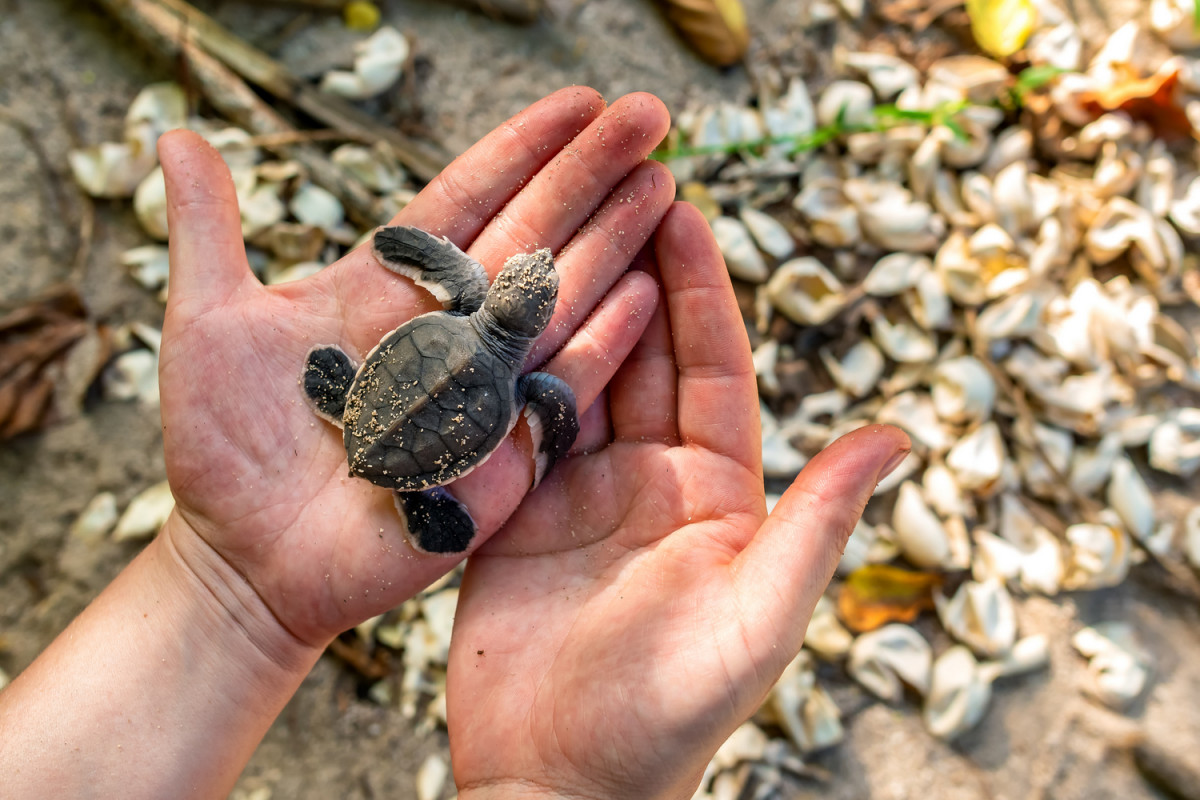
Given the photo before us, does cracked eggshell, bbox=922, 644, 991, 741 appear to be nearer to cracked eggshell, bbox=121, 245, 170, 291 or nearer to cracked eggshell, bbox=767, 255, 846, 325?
cracked eggshell, bbox=767, 255, 846, 325

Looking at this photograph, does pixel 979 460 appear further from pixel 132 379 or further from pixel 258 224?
pixel 132 379

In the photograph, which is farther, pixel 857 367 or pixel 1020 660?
pixel 857 367

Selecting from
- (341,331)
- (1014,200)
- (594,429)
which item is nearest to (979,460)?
(1014,200)

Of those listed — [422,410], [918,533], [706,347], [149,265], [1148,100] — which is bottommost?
[918,533]

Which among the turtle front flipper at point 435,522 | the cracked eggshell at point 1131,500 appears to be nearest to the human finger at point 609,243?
A: the turtle front flipper at point 435,522

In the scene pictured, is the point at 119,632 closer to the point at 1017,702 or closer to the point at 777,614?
the point at 777,614

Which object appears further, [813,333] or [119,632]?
[813,333]

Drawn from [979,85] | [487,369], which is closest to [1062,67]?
[979,85]
